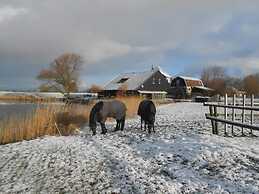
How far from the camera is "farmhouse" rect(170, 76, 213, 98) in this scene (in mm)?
79925

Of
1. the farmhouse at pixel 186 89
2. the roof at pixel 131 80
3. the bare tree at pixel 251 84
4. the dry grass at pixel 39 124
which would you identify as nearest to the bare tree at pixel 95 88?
the roof at pixel 131 80

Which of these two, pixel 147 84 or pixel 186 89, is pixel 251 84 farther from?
pixel 147 84

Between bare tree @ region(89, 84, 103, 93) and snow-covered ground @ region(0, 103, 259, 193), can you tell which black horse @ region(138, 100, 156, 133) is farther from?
bare tree @ region(89, 84, 103, 93)

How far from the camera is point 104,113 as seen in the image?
16.0 m

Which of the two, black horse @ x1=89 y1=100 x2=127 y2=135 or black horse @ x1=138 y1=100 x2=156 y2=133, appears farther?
black horse @ x1=89 y1=100 x2=127 y2=135

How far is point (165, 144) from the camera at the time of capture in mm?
10383

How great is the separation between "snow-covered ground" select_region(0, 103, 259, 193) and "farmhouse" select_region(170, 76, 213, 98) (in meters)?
69.4

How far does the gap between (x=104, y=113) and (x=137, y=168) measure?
26.4 ft

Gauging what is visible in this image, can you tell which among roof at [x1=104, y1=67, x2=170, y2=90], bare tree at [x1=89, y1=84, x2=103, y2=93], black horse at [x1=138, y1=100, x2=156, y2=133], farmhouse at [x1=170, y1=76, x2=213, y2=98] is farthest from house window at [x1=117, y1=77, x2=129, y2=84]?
black horse at [x1=138, y1=100, x2=156, y2=133]

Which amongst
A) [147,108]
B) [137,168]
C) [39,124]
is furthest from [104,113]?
[137,168]

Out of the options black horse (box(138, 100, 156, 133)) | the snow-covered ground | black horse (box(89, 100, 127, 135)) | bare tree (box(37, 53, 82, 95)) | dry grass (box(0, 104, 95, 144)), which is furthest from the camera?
bare tree (box(37, 53, 82, 95))

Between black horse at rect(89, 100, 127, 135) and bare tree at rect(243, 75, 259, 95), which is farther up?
bare tree at rect(243, 75, 259, 95)

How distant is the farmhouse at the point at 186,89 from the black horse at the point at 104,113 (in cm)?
6263

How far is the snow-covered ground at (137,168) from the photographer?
6.93 metres
